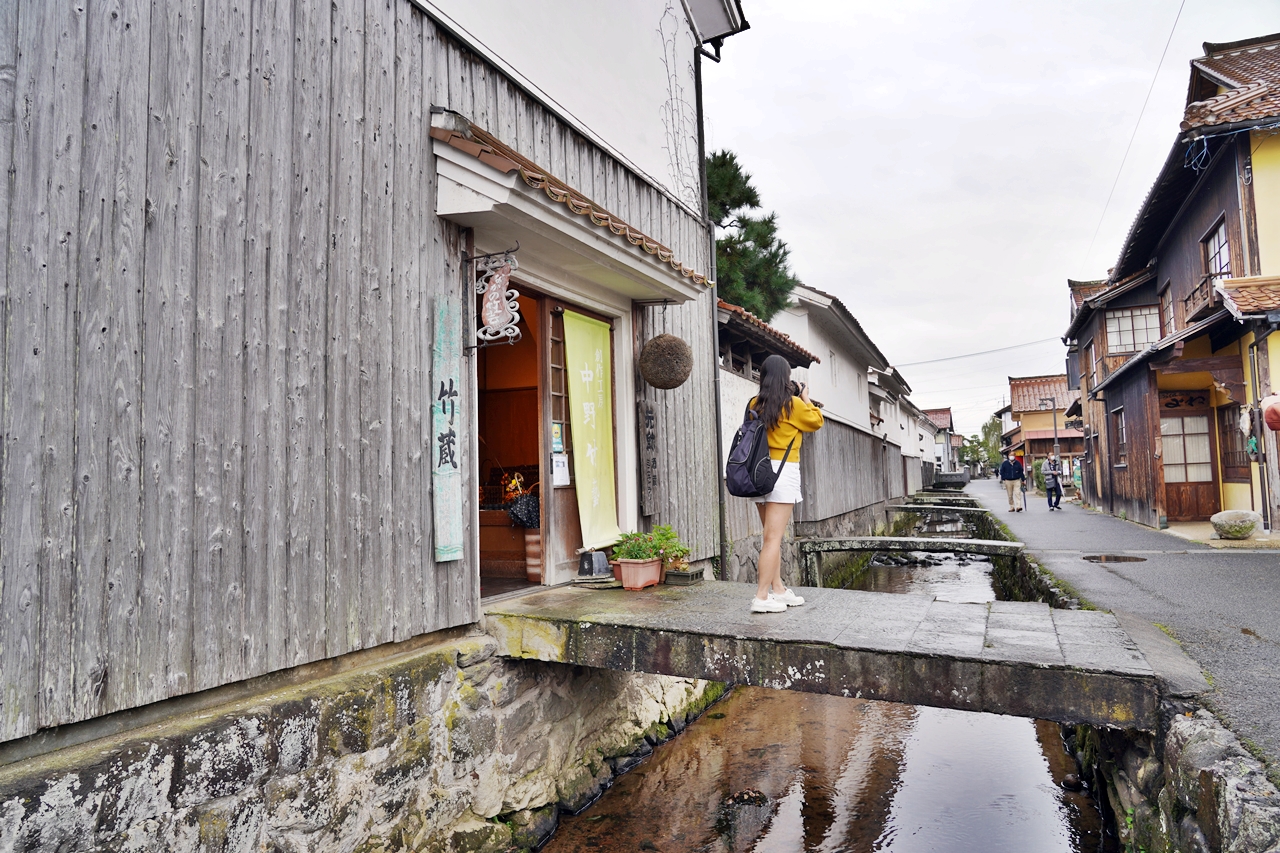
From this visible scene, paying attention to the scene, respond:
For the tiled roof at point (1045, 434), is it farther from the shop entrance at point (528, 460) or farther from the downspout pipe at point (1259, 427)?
the shop entrance at point (528, 460)

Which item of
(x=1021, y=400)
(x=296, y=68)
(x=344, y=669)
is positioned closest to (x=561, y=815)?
(x=344, y=669)

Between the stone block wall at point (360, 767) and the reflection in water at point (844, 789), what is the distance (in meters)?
0.50

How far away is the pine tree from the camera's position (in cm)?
1405

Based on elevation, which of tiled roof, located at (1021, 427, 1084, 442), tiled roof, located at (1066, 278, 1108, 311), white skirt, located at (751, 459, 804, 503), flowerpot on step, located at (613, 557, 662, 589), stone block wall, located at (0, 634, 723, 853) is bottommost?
stone block wall, located at (0, 634, 723, 853)

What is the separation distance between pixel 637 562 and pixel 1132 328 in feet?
66.3

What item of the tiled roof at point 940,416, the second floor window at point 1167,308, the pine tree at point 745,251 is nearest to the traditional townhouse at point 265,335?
the pine tree at point 745,251

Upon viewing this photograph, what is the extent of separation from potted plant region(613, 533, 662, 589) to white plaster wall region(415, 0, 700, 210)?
3.70 metres

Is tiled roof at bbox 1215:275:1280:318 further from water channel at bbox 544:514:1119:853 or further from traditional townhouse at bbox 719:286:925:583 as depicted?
water channel at bbox 544:514:1119:853

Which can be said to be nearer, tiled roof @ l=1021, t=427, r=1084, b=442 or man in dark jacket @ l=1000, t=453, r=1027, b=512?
man in dark jacket @ l=1000, t=453, r=1027, b=512

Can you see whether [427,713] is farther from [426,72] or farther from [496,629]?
[426,72]

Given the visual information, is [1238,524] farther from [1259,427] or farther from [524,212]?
[524,212]

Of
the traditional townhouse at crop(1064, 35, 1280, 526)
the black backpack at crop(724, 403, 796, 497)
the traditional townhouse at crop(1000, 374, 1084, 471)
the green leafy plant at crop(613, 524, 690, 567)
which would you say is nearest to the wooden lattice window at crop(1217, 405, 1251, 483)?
the traditional townhouse at crop(1064, 35, 1280, 526)

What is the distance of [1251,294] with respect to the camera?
400 inches

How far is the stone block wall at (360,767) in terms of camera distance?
108 inches
